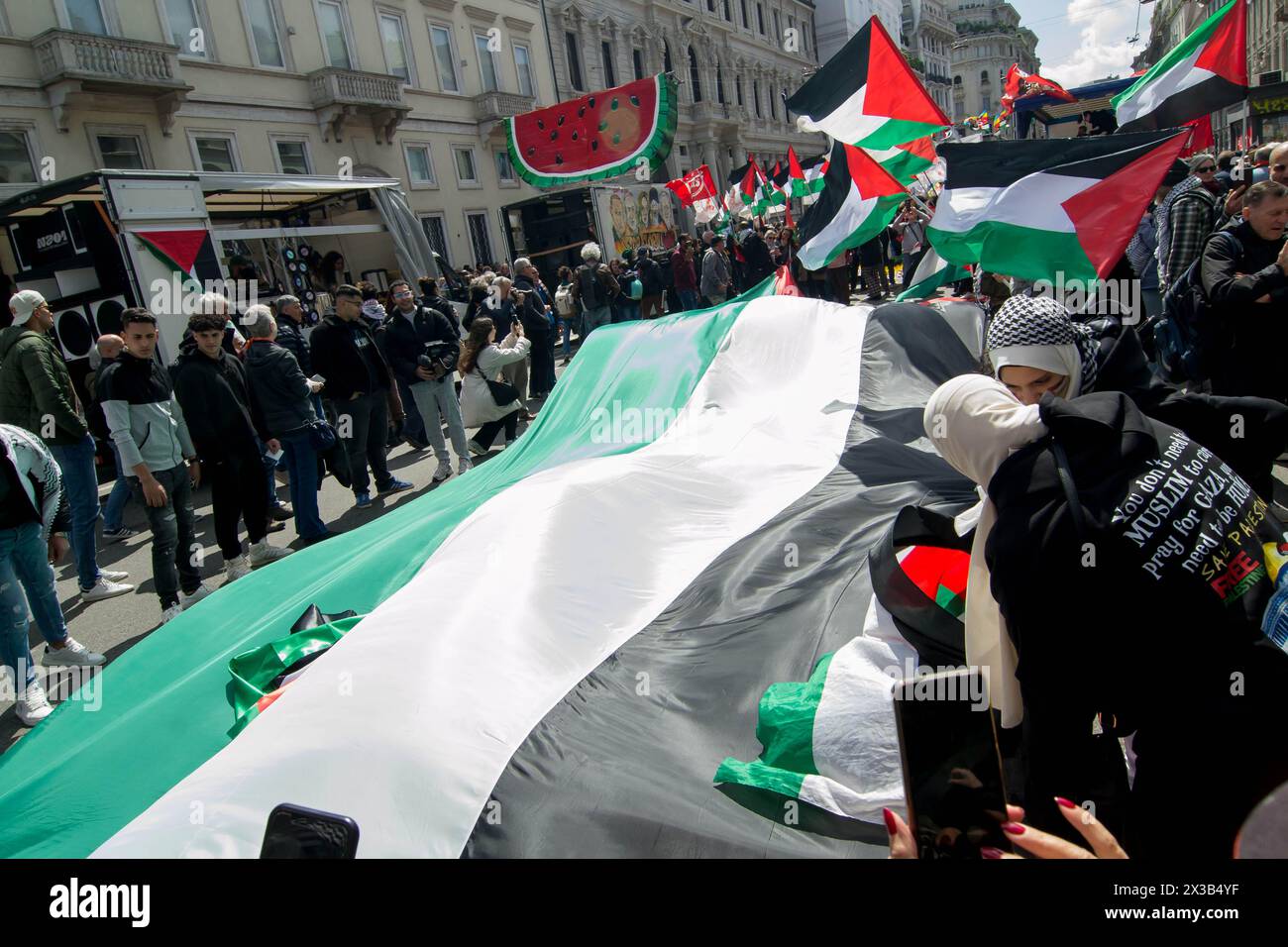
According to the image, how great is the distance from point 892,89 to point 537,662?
19.0ft

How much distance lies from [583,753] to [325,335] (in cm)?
554

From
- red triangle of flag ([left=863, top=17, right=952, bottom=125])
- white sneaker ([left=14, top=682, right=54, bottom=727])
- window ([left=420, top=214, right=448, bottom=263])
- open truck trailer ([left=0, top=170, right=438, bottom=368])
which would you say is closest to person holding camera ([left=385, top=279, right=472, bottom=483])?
open truck trailer ([left=0, top=170, right=438, bottom=368])

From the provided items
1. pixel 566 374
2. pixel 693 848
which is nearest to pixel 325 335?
pixel 566 374

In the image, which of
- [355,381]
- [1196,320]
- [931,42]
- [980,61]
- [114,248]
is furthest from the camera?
[980,61]

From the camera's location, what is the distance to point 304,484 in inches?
241

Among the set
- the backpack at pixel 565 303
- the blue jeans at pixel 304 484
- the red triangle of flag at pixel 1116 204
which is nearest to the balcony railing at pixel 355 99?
the backpack at pixel 565 303

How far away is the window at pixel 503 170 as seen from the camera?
28109 mm

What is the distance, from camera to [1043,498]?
153 cm

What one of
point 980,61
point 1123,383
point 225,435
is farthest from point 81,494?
point 980,61

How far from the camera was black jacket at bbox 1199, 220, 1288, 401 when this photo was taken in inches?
156

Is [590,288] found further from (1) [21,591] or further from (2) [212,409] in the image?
(1) [21,591]

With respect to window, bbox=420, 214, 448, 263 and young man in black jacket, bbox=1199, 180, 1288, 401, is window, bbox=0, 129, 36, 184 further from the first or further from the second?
young man in black jacket, bbox=1199, 180, 1288, 401
